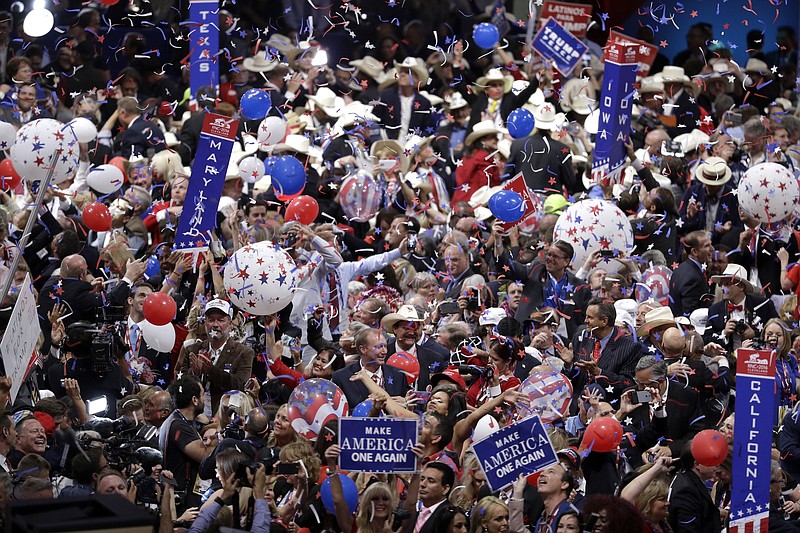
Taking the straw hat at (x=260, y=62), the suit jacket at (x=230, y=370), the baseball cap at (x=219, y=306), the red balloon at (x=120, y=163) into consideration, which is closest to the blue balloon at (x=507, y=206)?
the baseball cap at (x=219, y=306)

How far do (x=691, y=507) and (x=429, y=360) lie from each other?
2781 millimetres

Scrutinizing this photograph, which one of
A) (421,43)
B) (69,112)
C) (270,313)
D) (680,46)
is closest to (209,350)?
(270,313)

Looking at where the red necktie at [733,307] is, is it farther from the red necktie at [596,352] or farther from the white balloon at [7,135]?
the white balloon at [7,135]

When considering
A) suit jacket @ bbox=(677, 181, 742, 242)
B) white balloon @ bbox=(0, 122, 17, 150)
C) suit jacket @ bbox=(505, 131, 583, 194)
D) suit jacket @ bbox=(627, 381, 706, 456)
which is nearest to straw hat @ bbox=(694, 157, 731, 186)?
suit jacket @ bbox=(677, 181, 742, 242)

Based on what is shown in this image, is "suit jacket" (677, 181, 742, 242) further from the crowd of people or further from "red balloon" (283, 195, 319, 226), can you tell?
"red balloon" (283, 195, 319, 226)

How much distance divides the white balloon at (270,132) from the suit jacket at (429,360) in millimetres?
3389

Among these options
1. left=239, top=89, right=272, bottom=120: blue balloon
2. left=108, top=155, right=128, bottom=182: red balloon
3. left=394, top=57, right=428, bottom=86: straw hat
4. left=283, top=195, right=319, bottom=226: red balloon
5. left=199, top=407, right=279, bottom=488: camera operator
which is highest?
left=199, top=407, right=279, bottom=488: camera operator

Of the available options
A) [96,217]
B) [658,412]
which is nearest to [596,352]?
[658,412]

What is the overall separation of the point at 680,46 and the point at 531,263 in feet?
26.6

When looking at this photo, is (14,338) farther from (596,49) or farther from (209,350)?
(596,49)

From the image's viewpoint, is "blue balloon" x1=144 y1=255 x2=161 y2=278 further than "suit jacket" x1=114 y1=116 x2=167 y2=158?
No

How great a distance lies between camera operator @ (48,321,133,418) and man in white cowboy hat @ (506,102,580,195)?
17.6 feet

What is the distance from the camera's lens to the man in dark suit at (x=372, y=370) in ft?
33.4

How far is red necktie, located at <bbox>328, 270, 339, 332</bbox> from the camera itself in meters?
12.2
